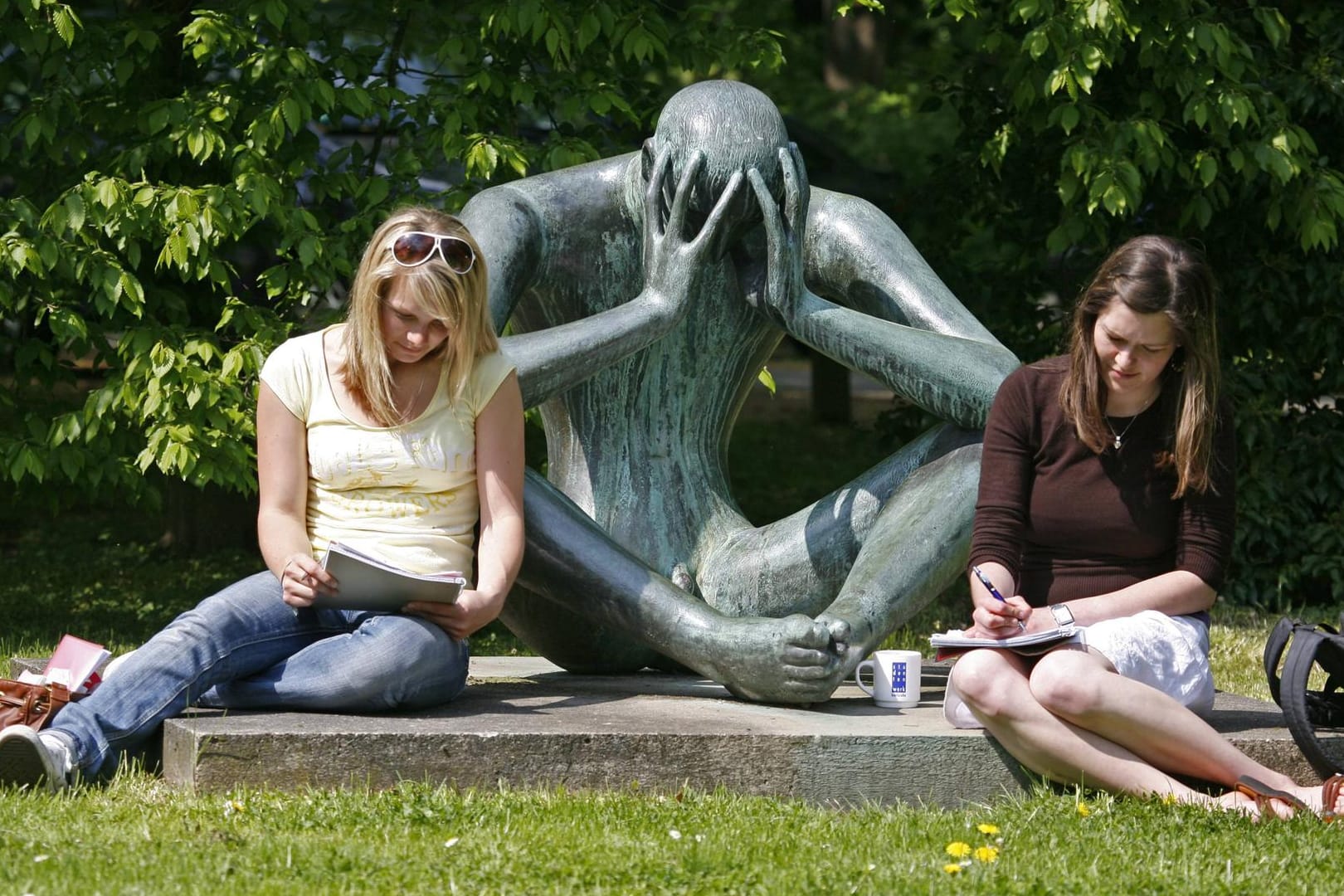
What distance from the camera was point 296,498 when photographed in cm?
420

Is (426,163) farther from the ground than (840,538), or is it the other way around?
(426,163)

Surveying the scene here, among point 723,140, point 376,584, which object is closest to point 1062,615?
point 723,140

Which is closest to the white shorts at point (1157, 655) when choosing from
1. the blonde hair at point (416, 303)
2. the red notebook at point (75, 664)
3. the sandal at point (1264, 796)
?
the sandal at point (1264, 796)

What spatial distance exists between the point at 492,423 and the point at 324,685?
0.69 meters

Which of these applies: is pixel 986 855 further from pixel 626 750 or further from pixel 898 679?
pixel 898 679

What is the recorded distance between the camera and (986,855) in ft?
11.7

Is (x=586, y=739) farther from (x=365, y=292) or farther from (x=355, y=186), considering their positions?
(x=355, y=186)

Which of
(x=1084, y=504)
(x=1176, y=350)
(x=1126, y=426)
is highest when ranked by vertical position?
(x=1176, y=350)

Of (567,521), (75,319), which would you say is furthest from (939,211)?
(567,521)

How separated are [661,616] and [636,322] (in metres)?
0.69

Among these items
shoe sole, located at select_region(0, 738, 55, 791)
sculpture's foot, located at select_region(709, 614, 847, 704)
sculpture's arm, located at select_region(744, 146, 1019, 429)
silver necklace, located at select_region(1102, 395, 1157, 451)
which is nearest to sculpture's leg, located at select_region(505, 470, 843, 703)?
sculpture's foot, located at select_region(709, 614, 847, 704)

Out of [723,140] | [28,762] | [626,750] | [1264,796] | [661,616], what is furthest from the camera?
[723,140]

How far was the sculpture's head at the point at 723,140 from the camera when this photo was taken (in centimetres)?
449

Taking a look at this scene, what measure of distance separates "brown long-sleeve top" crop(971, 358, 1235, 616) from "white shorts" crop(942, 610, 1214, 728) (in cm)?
13
